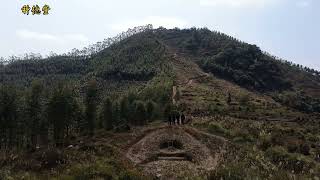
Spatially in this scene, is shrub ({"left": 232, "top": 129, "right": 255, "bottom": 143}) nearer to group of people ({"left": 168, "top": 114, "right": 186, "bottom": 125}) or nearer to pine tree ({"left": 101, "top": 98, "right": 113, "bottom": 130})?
group of people ({"left": 168, "top": 114, "right": 186, "bottom": 125})

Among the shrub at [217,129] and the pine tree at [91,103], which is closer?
the shrub at [217,129]

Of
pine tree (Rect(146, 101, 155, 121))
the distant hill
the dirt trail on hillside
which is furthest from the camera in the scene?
the distant hill

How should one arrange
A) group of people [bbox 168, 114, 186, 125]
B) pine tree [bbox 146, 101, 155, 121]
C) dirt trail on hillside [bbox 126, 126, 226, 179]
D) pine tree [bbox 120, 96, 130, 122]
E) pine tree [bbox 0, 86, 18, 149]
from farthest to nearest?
pine tree [bbox 120, 96, 130, 122], pine tree [bbox 146, 101, 155, 121], pine tree [bbox 0, 86, 18, 149], group of people [bbox 168, 114, 186, 125], dirt trail on hillside [bbox 126, 126, 226, 179]

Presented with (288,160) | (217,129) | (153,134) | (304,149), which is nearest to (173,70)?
(217,129)

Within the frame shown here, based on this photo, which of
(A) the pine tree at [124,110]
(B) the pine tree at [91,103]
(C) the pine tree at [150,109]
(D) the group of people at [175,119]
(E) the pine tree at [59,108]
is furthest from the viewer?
(A) the pine tree at [124,110]

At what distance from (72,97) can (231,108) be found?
135 feet

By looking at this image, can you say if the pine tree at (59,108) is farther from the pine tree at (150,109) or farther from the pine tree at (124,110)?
the pine tree at (150,109)

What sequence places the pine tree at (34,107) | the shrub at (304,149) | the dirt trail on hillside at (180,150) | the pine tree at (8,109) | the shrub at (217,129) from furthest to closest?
the pine tree at (34,107)
the pine tree at (8,109)
the shrub at (217,129)
the shrub at (304,149)
the dirt trail on hillside at (180,150)

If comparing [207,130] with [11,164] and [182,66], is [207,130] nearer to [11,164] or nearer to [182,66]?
[11,164]

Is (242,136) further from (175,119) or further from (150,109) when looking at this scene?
(150,109)

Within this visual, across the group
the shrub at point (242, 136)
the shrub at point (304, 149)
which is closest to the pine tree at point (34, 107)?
the shrub at point (242, 136)

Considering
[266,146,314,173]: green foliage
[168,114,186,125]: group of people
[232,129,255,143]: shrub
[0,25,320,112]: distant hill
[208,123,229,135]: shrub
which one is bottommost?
[266,146,314,173]: green foliage

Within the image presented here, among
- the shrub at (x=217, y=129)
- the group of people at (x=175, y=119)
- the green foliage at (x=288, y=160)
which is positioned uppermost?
the group of people at (x=175, y=119)

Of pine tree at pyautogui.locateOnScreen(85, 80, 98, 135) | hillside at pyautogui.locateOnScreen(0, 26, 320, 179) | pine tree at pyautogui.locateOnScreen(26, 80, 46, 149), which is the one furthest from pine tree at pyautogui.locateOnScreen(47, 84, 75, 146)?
A: pine tree at pyautogui.locateOnScreen(85, 80, 98, 135)
